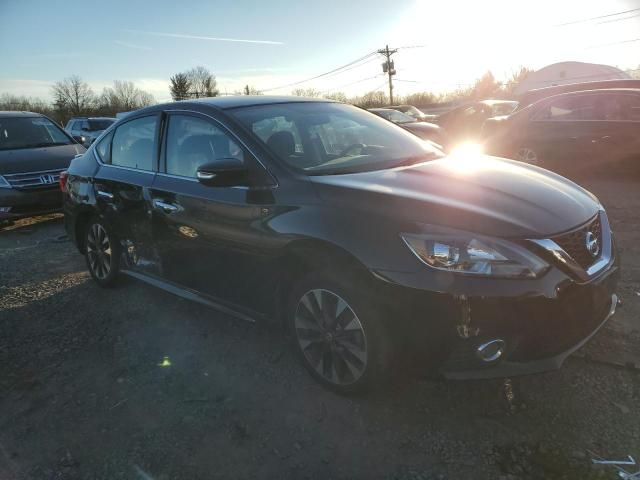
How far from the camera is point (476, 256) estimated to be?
2.20 meters

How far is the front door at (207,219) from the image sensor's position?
2.92 m

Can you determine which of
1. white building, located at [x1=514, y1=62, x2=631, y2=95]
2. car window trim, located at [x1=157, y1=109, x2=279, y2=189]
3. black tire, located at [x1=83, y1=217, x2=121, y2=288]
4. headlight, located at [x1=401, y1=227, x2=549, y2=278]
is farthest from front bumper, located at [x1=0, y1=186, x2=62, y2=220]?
white building, located at [x1=514, y1=62, x2=631, y2=95]

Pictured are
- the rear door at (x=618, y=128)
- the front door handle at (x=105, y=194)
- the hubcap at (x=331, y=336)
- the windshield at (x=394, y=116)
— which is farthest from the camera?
the windshield at (x=394, y=116)

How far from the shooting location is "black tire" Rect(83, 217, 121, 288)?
14.1 feet

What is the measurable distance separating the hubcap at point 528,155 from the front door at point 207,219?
21.5 feet

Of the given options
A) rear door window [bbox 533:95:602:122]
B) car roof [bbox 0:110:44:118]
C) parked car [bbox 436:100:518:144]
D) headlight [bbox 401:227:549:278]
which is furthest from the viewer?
parked car [bbox 436:100:518:144]

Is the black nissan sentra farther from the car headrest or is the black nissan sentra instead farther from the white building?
the white building

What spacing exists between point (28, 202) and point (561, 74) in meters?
64.6

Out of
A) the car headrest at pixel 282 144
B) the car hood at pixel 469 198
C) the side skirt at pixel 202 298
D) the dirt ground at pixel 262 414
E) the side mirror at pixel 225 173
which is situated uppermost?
the car headrest at pixel 282 144

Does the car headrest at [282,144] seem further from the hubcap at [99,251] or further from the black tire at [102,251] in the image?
the hubcap at [99,251]

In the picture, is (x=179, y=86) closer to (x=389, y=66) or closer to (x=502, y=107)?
(x=389, y=66)

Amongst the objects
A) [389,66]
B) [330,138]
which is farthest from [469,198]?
[389,66]

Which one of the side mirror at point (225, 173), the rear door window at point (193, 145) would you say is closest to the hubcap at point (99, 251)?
the rear door window at point (193, 145)

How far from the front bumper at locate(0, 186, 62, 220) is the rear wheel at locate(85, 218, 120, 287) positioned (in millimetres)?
3299
